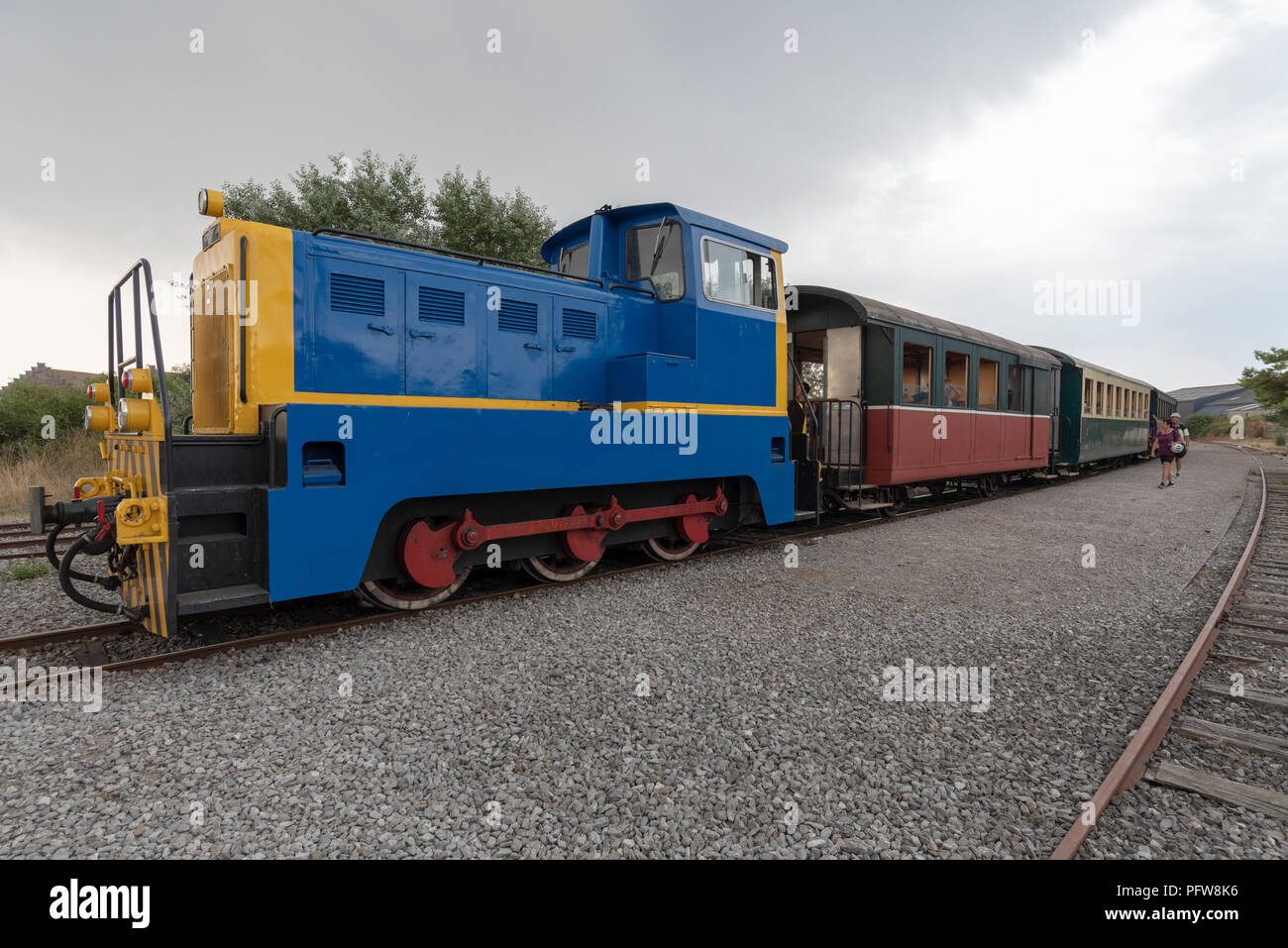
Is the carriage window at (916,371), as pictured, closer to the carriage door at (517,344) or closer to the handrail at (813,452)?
the handrail at (813,452)

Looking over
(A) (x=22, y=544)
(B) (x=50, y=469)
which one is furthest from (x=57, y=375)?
(A) (x=22, y=544)

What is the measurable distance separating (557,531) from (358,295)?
256 centimetres

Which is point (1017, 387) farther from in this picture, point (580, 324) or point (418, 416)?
point (418, 416)

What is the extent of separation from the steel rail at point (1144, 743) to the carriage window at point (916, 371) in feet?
19.5

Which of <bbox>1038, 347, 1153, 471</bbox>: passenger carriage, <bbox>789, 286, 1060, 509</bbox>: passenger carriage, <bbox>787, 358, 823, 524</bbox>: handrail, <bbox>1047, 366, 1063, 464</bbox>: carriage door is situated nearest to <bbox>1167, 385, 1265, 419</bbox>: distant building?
<bbox>1038, 347, 1153, 471</bbox>: passenger carriage

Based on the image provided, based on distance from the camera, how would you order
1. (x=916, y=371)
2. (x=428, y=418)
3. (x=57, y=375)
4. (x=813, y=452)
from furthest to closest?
(x=57, y=375), (x=916, y=371), (x=813, y=452), (x=428, y=418)

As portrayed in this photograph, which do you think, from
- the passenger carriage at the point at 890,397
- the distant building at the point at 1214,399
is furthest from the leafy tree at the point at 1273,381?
the distant building at the point at 1214,399

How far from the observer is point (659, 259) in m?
6.84

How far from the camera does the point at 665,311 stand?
6750mm

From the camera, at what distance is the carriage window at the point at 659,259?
670 centimetres

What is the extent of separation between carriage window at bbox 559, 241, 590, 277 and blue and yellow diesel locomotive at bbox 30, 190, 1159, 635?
4 cm

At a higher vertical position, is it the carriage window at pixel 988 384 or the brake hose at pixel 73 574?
the carriage window at pixel 988 384

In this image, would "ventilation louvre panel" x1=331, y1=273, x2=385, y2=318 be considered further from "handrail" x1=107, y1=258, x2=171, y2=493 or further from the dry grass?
the dry grass
